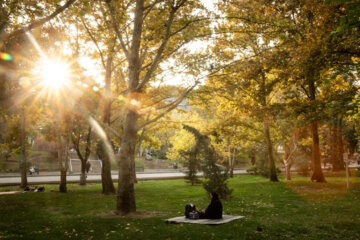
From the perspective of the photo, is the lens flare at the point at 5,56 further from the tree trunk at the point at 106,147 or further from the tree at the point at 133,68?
the tree trunk at the point at 106,147

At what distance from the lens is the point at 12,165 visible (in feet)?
149

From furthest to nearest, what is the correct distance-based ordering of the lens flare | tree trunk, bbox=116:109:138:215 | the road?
the road, the lens flare, tree trunk, bbox=116:109:138:215

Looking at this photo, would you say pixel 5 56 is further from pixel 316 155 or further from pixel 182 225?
pixel 316 155

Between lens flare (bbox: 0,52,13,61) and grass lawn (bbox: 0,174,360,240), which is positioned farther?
lens flare (bbox: 0,52,13,61)

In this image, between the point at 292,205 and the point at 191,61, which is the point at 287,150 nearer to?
the point at 292,205

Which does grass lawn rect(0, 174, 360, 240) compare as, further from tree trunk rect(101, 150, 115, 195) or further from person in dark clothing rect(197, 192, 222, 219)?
tree trunk rect(101, 150, 115, 195)

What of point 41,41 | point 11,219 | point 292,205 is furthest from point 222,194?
point 41,41

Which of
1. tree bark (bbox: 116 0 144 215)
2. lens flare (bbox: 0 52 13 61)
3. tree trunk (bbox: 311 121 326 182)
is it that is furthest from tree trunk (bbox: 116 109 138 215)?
tree trunk (bbox: 311 121 326 182)

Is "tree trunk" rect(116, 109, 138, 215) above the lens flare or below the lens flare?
below

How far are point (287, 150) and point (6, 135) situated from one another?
27481mm

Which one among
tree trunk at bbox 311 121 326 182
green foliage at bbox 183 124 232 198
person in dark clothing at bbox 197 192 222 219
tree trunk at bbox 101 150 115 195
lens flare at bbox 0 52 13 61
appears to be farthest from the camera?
tree trunk at bbox 311 121 326 182

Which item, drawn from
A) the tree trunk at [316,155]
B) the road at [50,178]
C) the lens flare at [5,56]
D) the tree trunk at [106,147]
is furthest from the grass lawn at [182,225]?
the road at [50,178]

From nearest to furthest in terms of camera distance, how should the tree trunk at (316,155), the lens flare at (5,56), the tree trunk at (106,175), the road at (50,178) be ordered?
the lens flare at (5,56) < the tree trunk at (106,175) < the tree trunk at (316,155) < the road at (50,178)

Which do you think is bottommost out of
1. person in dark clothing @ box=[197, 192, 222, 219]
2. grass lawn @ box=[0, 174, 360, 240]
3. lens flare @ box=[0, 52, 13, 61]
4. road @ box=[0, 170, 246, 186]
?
road @ box=[0, 170, 246, 186]
